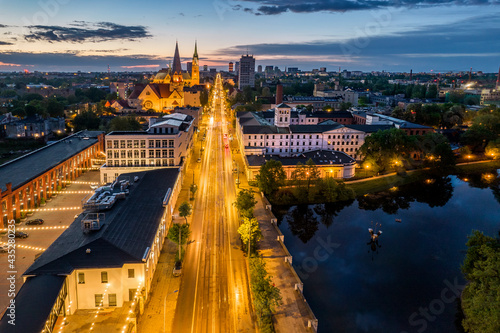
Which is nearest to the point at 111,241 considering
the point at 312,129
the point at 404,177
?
the point at 312,129

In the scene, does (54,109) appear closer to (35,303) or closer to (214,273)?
(214,273)

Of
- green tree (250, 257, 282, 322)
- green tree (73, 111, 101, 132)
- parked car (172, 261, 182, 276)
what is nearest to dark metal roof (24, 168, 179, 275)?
parked car (172, 261, 182, 276)

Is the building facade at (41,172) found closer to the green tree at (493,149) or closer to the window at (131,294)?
the window at (131,294)

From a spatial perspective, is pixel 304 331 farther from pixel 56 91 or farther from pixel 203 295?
pixel 56 91

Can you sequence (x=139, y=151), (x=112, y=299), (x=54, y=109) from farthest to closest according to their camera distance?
(x=54, y=109), (x=139, y=151), (x=112, y=299)

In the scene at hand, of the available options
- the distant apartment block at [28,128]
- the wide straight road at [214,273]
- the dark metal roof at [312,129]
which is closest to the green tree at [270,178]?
the wide straight road at [214,273]

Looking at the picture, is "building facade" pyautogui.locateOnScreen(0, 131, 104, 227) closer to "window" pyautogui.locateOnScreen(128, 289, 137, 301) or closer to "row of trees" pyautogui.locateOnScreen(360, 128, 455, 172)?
"window" pyautogui.locateOnScreen(128, 289, 137, 301)
